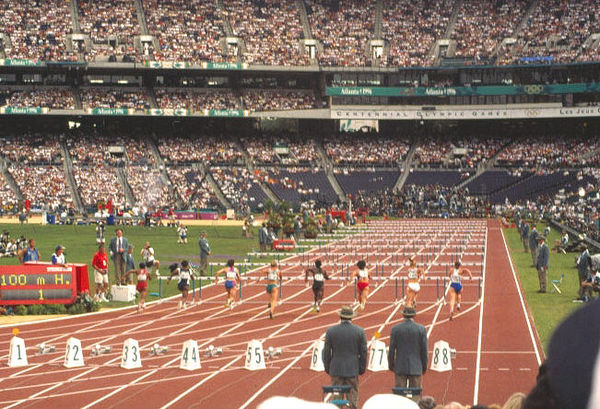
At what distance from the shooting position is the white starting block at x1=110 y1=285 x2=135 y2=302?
1052 inches

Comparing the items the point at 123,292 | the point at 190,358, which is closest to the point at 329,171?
the point at 123,292

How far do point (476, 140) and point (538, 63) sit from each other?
9.34 meters

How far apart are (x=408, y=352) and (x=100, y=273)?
16.4 m

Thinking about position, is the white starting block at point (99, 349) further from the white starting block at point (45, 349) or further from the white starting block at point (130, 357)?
the white starting block at point (130, 357)

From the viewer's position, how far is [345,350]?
1130 centimetres

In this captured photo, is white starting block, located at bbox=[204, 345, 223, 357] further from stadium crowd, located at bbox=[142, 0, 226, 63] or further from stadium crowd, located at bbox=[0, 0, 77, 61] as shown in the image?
stadium crowd, located at bbox=[0, 0, 77, 61]

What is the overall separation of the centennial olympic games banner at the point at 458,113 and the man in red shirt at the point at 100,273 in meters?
62.0

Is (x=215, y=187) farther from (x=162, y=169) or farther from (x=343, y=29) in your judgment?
(x=343, y=29)

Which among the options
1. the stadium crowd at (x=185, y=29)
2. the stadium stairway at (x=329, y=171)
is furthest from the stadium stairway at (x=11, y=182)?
the stadium stairway at (x=329, y=171)

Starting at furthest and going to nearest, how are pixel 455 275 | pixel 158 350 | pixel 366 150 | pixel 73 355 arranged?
pixel 366 150
pixel 455 275
pixel 158 350
pixel 73 355

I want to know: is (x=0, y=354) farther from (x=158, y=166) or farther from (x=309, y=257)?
(x=158, y=166)

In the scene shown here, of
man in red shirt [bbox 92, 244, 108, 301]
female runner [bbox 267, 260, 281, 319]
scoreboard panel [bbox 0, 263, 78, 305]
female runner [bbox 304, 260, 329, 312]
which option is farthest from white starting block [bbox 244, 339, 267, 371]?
man in red shirt [bbox 92, 244, 108, 301]

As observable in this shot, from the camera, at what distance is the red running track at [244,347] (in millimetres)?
15125

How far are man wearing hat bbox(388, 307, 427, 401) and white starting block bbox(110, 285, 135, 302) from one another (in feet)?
52.7
